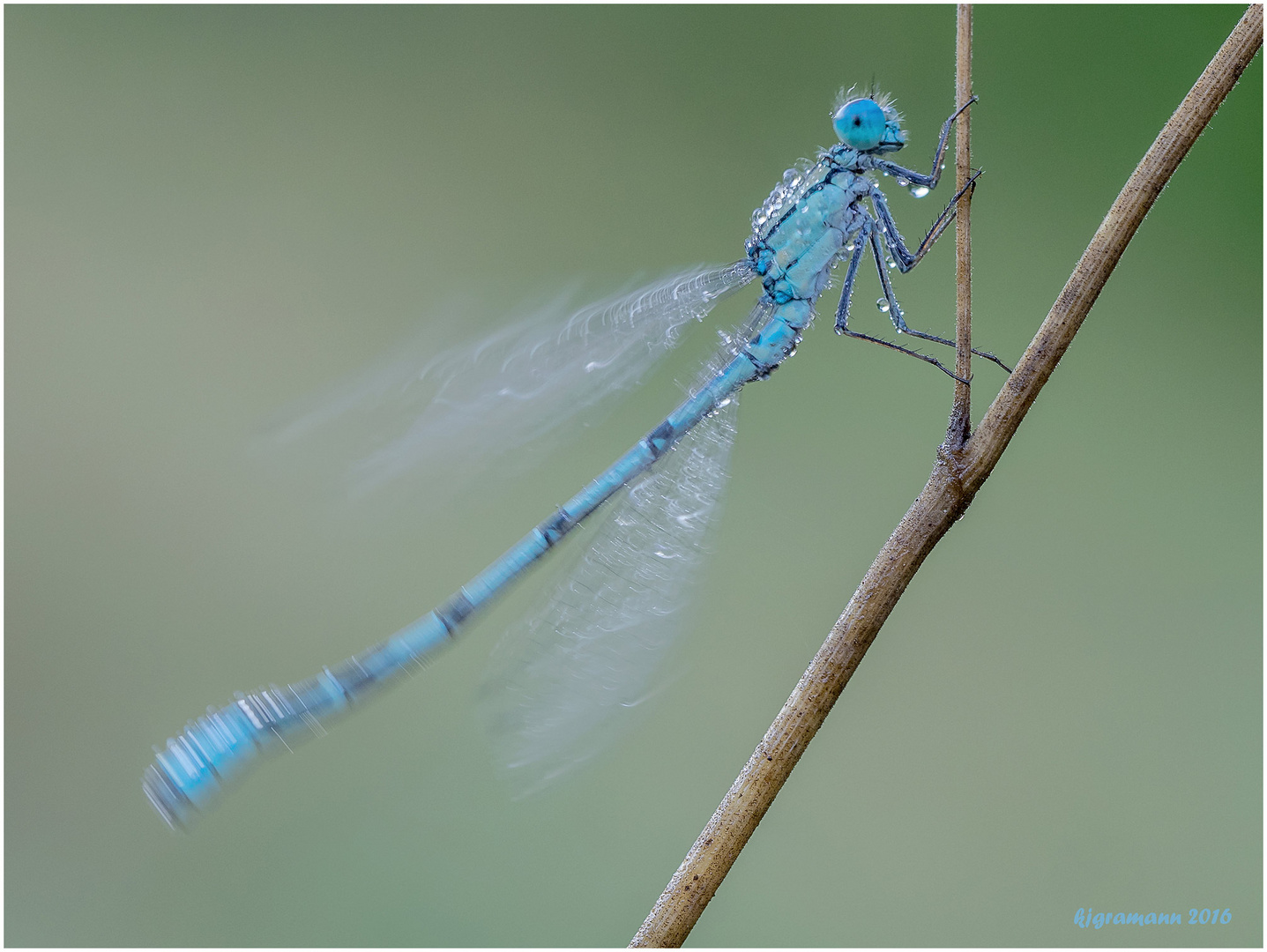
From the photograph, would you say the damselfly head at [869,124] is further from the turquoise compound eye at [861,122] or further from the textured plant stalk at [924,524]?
the textured plant stalk at [924,524]

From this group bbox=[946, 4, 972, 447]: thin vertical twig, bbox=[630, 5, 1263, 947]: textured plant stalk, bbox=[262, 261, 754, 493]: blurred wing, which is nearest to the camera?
bbox=[630, 5, 1263, 947]: textured plant stalk

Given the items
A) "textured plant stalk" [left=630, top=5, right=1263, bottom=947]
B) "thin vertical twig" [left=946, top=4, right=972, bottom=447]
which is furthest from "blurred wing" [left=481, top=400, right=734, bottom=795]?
"thin vertical twig" [left=946, top=4, right=972, bottom=447]

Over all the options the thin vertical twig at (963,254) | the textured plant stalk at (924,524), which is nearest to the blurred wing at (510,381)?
the thin vertical twig at (963,254)

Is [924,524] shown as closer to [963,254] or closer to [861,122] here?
[963,254]

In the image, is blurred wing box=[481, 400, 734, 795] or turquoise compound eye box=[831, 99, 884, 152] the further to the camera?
turquoise compound eye box=[831, 99, 884, 152]

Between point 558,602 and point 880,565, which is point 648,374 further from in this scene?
point 880,565

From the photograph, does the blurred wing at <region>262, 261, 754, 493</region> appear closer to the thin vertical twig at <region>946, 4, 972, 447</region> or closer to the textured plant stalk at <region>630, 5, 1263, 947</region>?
the thin vertical twig at <region>946, 4, 972, 447</region>

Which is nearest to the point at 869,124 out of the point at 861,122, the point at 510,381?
A: the point at 861,122
